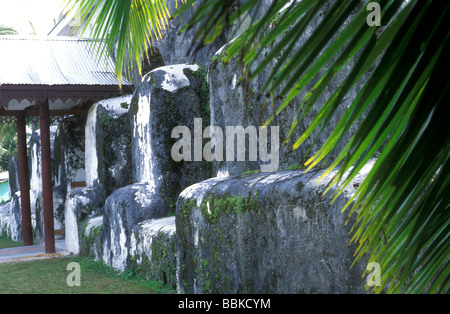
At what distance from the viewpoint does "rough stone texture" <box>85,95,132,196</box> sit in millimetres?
10102

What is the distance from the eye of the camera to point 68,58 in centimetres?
1116

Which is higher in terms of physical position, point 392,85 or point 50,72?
point 50,72

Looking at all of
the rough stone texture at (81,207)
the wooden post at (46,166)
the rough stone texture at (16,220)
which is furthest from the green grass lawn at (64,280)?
the rough stone texture at (16,220)

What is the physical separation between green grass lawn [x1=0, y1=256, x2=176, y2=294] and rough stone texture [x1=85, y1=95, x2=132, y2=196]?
151cm

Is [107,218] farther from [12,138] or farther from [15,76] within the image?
[12,138]

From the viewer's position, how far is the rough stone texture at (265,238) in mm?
3682

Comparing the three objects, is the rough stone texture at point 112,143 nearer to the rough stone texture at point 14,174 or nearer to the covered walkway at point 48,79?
the covered walkway at point 48,79

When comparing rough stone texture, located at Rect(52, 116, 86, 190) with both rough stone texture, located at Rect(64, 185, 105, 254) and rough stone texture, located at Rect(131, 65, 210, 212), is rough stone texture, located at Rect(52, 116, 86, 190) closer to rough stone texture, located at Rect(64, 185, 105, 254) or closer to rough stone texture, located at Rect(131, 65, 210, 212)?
rough stone texture, located at Rect(64, 185, 105, 254)

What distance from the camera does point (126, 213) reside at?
7.88 meters

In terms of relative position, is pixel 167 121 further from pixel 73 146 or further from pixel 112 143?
pixel 73 146

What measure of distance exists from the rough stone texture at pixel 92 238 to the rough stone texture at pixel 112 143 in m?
0.68

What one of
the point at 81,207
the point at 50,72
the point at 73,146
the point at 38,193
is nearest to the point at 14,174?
the point at 38,193

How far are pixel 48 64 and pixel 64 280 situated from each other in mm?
4714

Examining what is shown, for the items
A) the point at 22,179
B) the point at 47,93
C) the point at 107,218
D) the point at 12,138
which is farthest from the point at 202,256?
the point at 12,138
